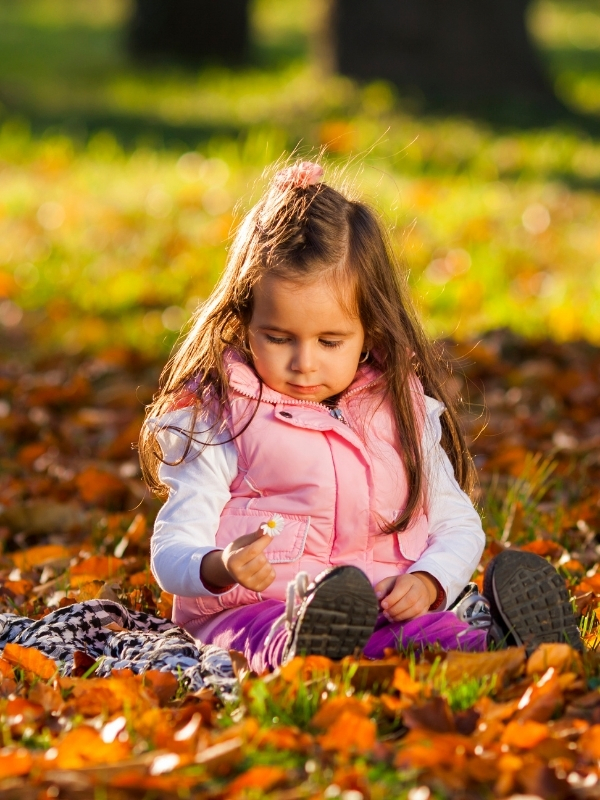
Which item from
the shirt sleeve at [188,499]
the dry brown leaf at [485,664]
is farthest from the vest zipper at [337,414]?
the dry brown leaf at [485,664]

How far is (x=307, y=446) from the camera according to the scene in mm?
2738

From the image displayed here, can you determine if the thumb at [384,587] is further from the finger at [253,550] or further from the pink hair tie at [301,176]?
the pink hair tie at [301,176]

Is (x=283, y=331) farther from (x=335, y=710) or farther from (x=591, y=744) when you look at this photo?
(x=591, y=744)

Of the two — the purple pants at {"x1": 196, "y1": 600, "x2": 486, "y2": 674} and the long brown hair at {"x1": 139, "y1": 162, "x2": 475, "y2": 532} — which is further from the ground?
the long brown hair at {"x1": 139, "y1": 162, "x2": 475, "y2": 532}

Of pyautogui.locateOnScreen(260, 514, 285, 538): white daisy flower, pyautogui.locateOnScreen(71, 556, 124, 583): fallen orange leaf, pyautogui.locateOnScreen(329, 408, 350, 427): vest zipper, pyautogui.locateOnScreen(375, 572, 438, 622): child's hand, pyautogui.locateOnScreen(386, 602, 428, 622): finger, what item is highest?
pyautogui.locateOnScreen(329, 408, 350, 427): vest zipper

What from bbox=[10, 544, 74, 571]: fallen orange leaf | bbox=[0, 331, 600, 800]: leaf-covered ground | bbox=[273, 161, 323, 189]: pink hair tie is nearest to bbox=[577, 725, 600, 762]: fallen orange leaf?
bbox=[0, 331, 600, 800]: leaf-covered ground

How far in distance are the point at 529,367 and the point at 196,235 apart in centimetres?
278

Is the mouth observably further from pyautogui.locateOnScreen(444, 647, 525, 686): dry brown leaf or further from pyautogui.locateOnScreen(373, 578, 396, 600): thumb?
pyautogui.locateOnScreen(444, 647, 525, 686): dry brown leaf

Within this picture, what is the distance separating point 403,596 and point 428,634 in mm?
88

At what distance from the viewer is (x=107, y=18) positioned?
2650 cm

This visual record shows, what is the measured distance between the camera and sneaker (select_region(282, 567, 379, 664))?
2.30m

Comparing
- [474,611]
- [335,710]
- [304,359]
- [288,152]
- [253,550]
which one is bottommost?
[288,152]

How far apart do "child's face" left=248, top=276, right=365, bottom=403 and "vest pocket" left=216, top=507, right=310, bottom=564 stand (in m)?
0.26

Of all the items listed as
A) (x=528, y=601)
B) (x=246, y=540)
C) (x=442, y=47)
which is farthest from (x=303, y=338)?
(x=442, y=47)
